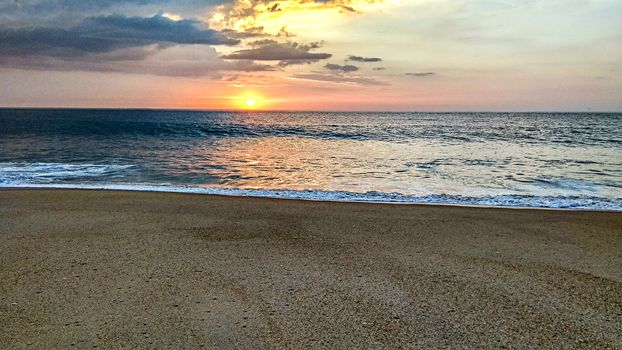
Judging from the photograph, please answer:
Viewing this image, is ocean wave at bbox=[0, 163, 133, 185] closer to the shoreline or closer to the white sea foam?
the white sea foam

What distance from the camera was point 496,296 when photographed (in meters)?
4.45

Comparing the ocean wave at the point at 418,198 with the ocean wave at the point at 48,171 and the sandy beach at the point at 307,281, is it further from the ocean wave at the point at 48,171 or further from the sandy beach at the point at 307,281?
the sandy beach at the point at 307,281

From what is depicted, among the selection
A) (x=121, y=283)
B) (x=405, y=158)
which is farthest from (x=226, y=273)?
(x=405, y=158)

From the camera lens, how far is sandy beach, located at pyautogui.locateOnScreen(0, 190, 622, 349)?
145 inches

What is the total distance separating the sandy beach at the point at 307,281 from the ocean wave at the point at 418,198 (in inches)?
72.5

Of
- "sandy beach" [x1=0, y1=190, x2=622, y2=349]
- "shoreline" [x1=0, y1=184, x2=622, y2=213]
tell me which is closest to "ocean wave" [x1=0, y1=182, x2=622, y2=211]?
"shoreline" [x1=0, y1=184, x2=622, y2=213]

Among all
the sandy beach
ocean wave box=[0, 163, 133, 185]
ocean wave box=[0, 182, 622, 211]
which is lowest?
ocean wave box=[0, 163, 133, 185]

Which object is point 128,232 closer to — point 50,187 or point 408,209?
point 408,209

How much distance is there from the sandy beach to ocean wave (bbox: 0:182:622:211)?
6.04 feet

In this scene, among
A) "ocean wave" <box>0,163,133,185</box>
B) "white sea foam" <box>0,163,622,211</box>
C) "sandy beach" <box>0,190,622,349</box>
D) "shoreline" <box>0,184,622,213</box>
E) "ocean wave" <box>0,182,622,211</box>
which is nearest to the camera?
"sandy beach" <box>0,190,622,349</box>

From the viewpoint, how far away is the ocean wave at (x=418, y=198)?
10039mm

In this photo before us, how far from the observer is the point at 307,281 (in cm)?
484

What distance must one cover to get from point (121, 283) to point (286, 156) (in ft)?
56.5

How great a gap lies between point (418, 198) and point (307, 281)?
6502mm
